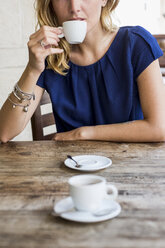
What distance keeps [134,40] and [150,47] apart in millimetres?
93

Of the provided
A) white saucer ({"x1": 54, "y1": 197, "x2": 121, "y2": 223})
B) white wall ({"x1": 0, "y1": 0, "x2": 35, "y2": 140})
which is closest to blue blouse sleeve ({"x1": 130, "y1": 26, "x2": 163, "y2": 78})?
white saucer ({"x1": 54, "y1": 197, "x2": 121, "y2": 223})

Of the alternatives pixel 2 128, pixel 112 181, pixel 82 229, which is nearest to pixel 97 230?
pixel 82 229

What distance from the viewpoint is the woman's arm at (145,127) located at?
1.29 metres

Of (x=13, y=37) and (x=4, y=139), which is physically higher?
(x=13, y=37)

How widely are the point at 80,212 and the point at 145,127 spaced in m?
0.73

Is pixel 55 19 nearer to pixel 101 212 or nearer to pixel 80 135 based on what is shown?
pixel 80 135

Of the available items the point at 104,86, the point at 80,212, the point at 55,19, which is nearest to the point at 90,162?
the point at 80,212

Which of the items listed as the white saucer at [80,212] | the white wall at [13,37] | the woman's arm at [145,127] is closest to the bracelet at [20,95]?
the woman's arm at [145,127]

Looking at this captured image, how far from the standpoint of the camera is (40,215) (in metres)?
0.66

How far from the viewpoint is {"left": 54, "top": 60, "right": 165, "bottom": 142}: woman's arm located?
1292mm

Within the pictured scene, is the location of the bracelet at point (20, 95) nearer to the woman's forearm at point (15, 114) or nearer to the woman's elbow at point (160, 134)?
the woman's forearm at point (15, 114)

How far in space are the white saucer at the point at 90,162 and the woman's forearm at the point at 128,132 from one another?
0.25 metres

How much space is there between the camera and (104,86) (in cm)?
154

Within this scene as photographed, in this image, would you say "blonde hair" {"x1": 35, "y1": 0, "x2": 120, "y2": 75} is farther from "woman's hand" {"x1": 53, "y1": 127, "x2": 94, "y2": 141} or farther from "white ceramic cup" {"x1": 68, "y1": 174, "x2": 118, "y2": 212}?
"white ceramic cup" {"x1": 68, "y1": 174, "x2": 118, "y2": 212}
